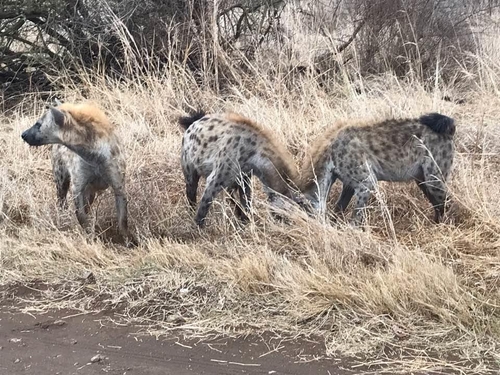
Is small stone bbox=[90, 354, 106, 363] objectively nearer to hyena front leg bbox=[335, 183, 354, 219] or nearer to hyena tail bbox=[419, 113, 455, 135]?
hyena front leg bbox=[335, 183, 354, 219]

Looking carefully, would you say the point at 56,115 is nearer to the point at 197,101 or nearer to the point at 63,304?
the point at 63,304

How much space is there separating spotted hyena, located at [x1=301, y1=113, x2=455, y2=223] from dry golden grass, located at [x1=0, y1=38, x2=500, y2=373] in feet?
0.61

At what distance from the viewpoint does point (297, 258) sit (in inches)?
206

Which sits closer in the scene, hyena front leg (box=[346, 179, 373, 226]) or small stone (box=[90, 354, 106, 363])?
small stone (box=[90, 354, 106, 363])

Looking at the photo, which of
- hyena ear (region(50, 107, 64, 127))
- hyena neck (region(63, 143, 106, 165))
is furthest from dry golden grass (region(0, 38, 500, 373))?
hyena ear (region(50, 107, 64, 127))

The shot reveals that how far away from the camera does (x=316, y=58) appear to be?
32.3 ft

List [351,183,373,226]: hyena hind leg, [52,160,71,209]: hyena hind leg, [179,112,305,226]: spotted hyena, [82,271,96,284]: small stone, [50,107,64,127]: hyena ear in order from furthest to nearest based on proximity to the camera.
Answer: [52,160,71,209]: hyena hind leg
[179,112,305,226]: spotted hyena
[50,107,64,127]: hyena ear
[351,183,373,226]: hyena hind leg
[82,271,96,284]: small stone

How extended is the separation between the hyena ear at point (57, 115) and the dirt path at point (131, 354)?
1871 millimetres

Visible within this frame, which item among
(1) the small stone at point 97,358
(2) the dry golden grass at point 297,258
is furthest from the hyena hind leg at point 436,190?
(1) the small stone at point 97,358

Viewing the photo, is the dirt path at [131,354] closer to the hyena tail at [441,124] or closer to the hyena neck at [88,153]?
the hyena neck at [88,153]


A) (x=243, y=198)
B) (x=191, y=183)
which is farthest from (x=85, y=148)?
(x=243, y=198)

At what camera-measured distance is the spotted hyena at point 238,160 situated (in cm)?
604

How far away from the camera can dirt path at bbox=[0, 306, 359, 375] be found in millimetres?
4023

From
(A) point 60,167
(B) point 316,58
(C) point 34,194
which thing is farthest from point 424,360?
(B) point 316,58
